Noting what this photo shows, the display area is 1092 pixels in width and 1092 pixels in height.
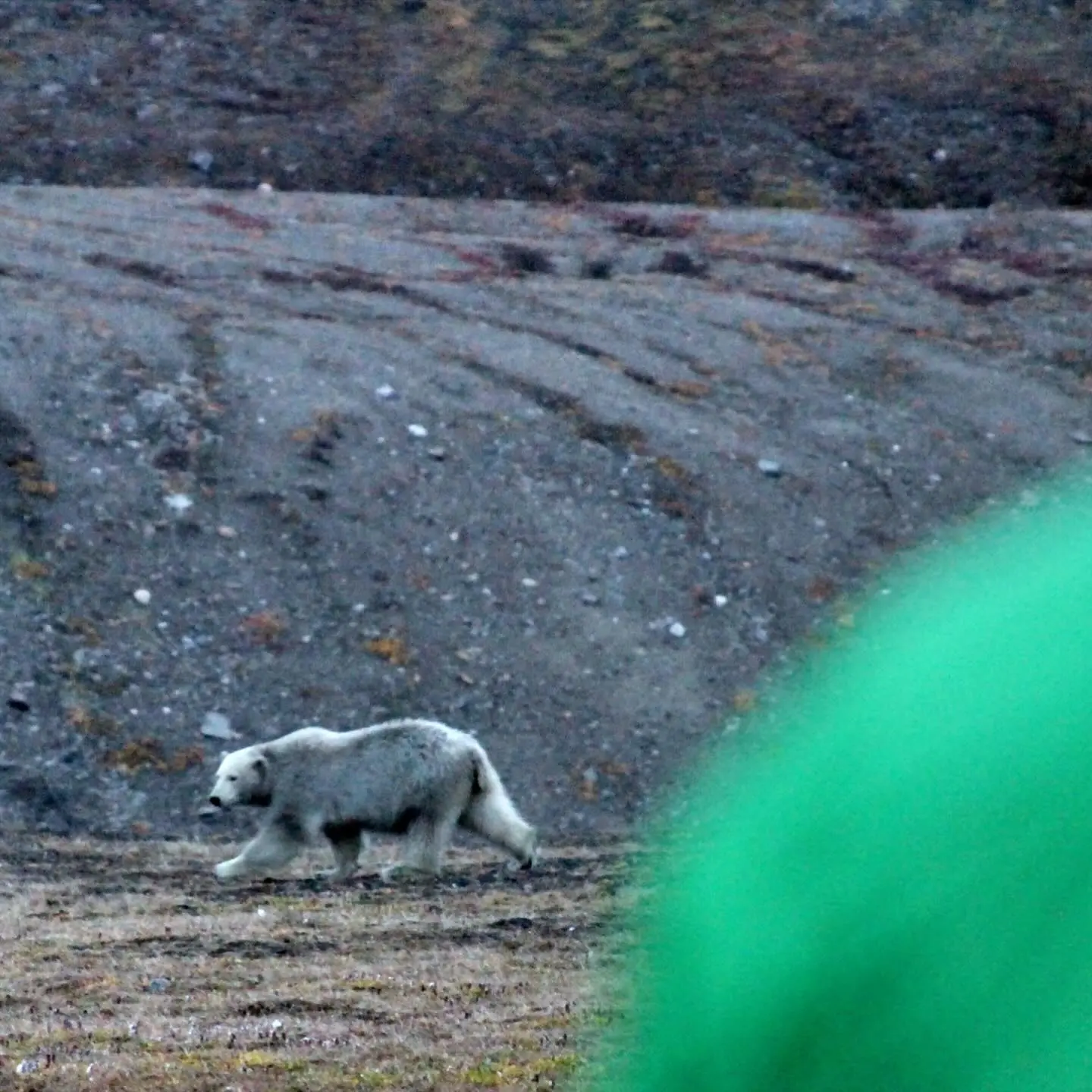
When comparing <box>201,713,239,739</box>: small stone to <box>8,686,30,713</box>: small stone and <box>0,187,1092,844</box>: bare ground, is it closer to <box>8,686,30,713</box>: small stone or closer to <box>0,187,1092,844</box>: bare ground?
<box>0,187,1092,844</box>: bare ground

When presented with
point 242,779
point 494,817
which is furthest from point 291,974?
point 494,817

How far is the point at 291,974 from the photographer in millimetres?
8359

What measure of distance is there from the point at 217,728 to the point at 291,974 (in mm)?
6151

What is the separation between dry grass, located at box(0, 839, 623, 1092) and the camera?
652 cm

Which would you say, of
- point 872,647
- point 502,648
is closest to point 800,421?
point 502,648

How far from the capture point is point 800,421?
2053cm

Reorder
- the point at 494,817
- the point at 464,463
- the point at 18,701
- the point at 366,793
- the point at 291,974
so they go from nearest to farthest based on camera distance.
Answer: the point at 291,974 → the point at 366,793 → the point at 494,817 → the point at 18,701 → the point at 464,463

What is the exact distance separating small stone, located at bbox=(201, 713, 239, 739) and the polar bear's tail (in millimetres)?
3597

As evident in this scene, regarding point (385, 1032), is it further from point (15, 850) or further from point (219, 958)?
point (15, 850)

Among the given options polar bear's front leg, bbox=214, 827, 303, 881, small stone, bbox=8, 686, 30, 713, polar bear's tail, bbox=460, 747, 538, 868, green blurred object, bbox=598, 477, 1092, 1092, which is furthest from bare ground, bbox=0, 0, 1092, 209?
green blurred object, bbox=598, 477, 1092, 1092

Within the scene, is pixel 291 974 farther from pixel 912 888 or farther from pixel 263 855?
pixel 912 888

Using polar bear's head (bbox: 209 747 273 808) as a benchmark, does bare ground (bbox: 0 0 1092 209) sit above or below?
below

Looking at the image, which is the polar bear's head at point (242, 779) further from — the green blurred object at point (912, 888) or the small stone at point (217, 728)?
the green blurred object at point (912, 888)

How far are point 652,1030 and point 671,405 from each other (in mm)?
16918
